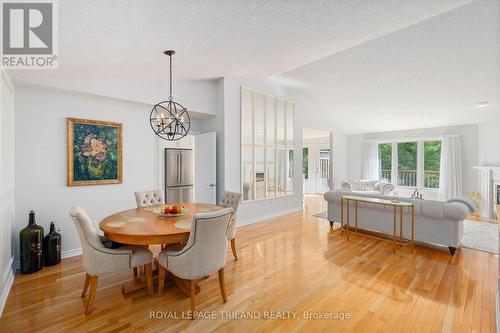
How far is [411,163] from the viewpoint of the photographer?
7902mm

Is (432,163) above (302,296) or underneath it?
above

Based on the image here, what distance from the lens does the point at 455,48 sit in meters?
3.76

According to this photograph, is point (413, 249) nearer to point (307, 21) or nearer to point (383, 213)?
point (383, 213)

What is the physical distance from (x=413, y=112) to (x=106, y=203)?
7223mm

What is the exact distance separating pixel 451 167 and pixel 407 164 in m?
1.33

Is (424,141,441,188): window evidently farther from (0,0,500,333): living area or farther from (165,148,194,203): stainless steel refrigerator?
(165,148,194,203): stainless steel refrigerator

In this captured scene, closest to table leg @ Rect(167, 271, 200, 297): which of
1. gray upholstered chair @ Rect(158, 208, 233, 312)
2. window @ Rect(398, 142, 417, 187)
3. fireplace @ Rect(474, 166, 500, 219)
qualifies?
gray upholstered chair @ Rect(158, 208, 233, 312)

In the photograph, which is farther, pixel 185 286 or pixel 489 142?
pixel 489 142

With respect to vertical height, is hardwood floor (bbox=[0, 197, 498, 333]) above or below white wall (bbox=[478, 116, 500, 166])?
below

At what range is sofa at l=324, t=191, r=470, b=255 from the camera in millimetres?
3432

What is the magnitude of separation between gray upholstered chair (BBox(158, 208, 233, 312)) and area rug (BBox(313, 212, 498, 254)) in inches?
163

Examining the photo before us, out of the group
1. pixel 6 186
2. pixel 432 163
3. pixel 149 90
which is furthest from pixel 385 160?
pixel 6 186

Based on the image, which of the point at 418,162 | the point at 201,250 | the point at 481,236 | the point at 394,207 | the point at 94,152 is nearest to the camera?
the point at 201,250

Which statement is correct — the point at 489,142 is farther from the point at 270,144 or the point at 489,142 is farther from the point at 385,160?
the point at 270,144
